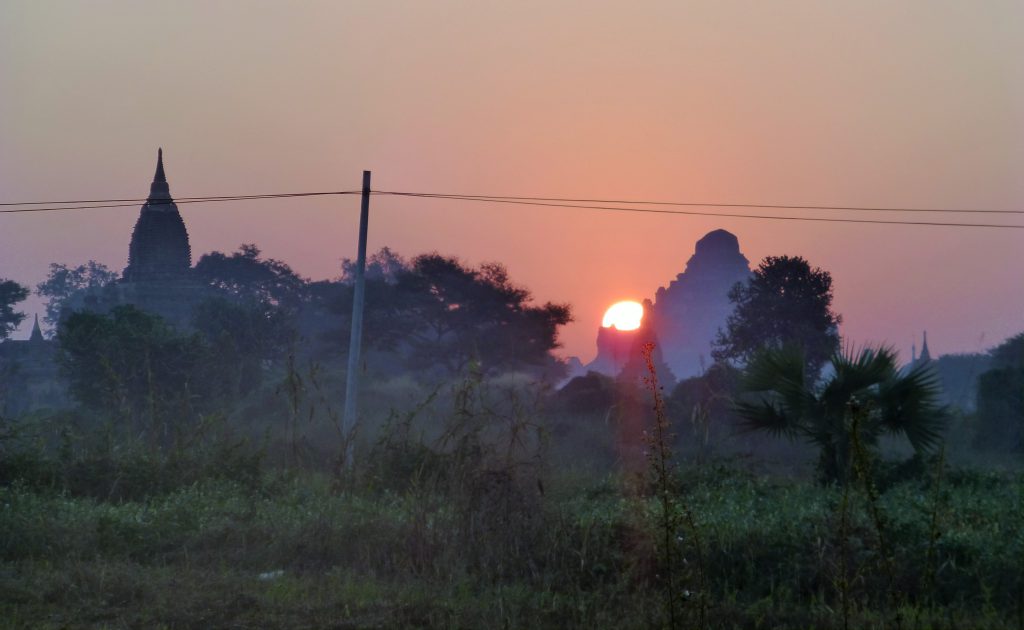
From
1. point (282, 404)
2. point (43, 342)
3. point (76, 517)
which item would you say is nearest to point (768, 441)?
point (282, 404)

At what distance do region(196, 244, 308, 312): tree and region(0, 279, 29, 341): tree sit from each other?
40.4 ft

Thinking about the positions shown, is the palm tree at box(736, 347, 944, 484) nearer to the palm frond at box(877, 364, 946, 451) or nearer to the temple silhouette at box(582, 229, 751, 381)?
the palm frond at box(877, 364, 946, 451)

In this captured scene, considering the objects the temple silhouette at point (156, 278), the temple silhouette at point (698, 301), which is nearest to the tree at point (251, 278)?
the temple silhouette at point (156, 278)

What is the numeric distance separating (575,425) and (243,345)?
19.5 m

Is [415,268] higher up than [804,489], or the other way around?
[415,268]

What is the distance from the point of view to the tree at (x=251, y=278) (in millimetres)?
66688

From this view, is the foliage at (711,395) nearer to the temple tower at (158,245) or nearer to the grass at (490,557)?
the grass at (490,557)

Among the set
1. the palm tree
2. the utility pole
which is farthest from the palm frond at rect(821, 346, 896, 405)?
the utility pole

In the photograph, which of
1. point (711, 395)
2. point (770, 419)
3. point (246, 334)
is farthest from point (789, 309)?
point (770, 419)

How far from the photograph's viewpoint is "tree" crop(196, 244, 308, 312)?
66688 mm

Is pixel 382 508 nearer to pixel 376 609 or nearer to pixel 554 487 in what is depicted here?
pixel 554 487

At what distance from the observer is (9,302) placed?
185ft

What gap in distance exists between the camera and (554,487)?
9547 millimetres

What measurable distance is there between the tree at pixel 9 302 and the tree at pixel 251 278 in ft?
40.4
